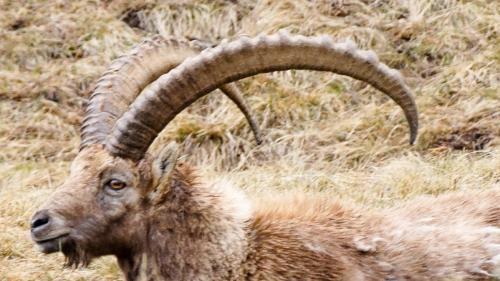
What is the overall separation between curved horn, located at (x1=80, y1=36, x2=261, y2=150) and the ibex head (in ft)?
1.45

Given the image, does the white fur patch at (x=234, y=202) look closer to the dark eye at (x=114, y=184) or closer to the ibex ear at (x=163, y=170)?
the ibex ear at (x=163, y=170)

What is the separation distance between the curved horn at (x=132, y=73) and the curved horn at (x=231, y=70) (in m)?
0.50

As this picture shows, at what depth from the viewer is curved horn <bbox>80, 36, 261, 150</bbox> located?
6559 mm

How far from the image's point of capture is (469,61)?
40.7ft

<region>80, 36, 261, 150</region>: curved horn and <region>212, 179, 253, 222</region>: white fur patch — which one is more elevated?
<region>80, 36, 261, 150</region>: curved horn

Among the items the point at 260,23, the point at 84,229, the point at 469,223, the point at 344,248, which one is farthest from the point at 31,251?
the point at 260,23

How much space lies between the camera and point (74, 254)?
5980 mm

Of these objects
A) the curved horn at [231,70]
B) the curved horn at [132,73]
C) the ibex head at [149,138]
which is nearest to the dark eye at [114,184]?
the ibex head at [149,138]

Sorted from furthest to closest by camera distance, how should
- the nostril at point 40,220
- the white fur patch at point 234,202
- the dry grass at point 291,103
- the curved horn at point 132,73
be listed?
the dry grass at point 291,103 → the curved horn at point 132,73 → the white fur patch at point 234,202 → the nostril at point 40,220

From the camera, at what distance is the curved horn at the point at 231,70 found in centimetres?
596

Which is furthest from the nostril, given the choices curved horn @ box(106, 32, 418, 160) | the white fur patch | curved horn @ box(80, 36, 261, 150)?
the white fur patch

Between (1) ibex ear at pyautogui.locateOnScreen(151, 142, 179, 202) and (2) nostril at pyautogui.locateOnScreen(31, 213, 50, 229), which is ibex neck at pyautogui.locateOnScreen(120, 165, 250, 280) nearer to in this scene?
(1) ibex ear at pyautogui.locateOnScreen(151, 142, 179, 202)

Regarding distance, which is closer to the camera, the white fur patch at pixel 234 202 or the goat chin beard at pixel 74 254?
the goat chin beard at pixel 74 254

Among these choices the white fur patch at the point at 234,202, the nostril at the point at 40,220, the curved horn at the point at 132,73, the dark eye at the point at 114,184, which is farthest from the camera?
the curved horn at the point at 132,73
